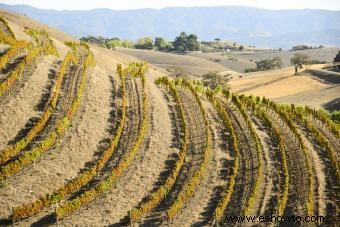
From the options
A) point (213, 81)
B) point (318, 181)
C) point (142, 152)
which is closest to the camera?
point (318, 181)

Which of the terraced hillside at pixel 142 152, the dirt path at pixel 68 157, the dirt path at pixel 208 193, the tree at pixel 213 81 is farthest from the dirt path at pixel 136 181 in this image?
the tree at pixel 213 81

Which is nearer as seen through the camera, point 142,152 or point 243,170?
point 243,170

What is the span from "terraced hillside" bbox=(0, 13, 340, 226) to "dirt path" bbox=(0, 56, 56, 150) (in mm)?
126

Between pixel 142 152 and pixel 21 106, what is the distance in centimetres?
1427

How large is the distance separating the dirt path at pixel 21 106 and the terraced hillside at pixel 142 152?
0.13 m

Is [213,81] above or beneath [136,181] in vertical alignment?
above

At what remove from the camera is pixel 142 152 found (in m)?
43.9

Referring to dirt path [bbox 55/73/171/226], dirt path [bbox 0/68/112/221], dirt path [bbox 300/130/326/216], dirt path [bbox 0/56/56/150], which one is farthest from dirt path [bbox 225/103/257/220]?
dirt path [bbox 0/56/56/150]

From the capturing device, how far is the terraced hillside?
35.8 m

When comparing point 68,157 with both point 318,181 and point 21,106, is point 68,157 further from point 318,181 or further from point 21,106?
point 318,181

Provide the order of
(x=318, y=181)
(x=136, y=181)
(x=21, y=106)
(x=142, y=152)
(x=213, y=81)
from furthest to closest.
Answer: (x=213, y=81), (x=21, y=106), (x=142, y=152), (x=318, y=181), (x=136, y=181)

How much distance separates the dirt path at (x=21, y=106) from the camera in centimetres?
4250

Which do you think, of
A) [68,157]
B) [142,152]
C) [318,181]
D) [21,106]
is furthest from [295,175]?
[21,106]

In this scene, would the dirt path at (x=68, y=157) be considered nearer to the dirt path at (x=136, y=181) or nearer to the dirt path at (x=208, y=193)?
the dirt path at (x=136, y=181)
